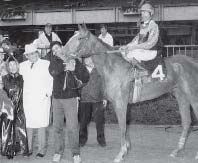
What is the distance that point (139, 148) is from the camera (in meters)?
11.0

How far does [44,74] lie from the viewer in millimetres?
9938

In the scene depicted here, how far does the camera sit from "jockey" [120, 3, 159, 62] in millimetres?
9961

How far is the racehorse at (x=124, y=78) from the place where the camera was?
977 cm

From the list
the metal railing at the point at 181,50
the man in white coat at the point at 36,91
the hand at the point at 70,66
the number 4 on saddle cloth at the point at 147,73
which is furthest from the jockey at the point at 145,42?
the metal railing at the point at 181,50

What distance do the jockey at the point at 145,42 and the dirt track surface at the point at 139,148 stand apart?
1.85m

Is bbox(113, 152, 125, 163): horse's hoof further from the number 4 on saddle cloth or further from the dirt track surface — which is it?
the number 4 on saddle cloth

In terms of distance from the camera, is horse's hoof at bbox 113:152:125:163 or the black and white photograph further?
horse's hoof at bbox 113:152:125:163

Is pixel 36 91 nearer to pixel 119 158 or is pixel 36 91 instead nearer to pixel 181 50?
pixel 119 158

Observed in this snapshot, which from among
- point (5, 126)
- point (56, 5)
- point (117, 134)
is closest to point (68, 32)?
point (56, 5)

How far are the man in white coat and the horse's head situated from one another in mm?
662

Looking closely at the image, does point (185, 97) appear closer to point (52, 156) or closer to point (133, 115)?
point (52, 156)

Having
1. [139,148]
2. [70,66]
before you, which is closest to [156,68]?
[70,66]

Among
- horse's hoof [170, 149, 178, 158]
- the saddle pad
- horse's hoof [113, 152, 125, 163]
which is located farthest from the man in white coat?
horse's hoof [170, 149, 178, 158]

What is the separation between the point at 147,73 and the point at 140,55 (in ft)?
1.21
